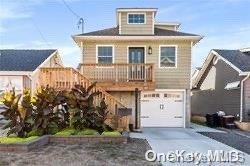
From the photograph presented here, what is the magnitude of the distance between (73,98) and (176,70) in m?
7.54

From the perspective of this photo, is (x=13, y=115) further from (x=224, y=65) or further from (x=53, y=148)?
(x=224, y=65)

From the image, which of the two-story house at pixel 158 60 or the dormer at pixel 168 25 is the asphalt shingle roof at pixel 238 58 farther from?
the two-story house at pixel 158 60

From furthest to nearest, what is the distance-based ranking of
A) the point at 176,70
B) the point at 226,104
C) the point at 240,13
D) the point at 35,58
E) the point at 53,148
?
the point at 35,58 → the point at 226,104 → the point at 240,13 → the point at 176,70 → the point at 53,148

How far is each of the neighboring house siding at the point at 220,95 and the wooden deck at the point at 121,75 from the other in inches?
252

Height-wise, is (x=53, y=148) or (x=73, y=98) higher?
(x=73, y=98)

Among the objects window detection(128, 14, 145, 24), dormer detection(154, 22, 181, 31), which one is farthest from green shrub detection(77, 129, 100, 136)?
dormer detection(154, 22, 181, 31)

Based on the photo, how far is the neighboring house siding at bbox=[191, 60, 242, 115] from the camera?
19969 mm

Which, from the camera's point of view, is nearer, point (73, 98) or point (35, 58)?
point (73, 98)

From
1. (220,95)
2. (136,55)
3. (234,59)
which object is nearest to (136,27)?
(136,55)

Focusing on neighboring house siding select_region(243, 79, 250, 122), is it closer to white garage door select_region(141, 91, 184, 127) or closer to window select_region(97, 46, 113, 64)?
white garage door select_region(141, 91, 184, 127)

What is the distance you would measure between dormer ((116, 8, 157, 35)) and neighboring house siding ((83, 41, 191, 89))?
0.86 m

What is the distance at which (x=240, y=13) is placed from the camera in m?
19.5

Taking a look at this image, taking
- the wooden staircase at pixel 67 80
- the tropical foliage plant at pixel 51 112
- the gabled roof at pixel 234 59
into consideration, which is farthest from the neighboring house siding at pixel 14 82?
the gabled roof at pixel 234 59

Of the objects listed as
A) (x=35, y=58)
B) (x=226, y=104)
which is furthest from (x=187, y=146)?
(x=35, y=58)
